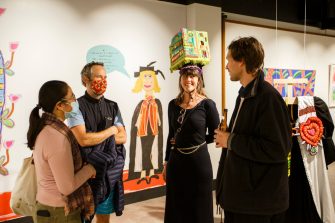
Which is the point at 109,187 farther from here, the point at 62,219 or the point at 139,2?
the point at 139,2

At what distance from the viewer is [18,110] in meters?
3.38

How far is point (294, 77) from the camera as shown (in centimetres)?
625

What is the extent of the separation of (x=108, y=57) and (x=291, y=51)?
12.1ft

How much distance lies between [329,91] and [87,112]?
5942mm

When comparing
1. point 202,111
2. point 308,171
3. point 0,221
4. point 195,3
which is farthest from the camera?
point 195,3

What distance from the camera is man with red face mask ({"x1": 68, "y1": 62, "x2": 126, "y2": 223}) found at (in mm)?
2381

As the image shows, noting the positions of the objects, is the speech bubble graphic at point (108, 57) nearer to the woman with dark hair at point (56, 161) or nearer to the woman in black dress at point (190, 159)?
the woman in black dress at point (190, 159)

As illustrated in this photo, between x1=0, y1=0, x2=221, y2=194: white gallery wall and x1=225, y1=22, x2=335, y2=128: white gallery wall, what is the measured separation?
46cm

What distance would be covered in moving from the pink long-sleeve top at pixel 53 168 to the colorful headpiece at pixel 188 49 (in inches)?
54.9

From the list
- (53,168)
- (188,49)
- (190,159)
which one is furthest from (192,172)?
(53,168)

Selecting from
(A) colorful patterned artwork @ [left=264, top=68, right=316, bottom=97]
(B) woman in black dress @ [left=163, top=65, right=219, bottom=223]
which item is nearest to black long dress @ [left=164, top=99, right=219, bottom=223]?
(B) woman in black dress @ [left=163, top=65, right=219, bottom=223]

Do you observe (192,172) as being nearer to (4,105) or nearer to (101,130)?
(101,130)

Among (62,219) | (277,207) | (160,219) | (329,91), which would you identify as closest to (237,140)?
(277,207)

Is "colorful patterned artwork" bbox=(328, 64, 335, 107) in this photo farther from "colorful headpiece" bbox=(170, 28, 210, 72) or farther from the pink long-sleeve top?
the pink long-sleeve top
